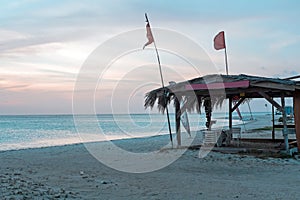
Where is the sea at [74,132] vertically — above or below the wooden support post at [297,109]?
below

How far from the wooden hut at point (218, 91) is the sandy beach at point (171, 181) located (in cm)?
179

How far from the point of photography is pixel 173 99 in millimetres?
12164

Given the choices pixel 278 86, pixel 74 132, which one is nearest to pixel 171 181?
pixel 278 86

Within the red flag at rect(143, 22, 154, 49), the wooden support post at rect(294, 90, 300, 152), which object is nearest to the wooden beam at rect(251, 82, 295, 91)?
Answer: the wooden support post at rect(294, 90, 300, 152)

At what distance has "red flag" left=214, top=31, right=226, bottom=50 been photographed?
12.0m

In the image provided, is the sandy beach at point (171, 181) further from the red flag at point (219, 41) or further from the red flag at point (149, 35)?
the red flag at point (149, 35)

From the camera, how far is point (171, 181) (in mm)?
6867

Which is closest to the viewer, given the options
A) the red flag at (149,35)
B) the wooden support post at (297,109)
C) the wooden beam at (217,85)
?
the wooden beam at (217,85)

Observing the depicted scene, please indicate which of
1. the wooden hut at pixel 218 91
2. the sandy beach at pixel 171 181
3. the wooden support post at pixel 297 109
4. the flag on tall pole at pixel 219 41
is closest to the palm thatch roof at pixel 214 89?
the wooden hut at pixel 218 91

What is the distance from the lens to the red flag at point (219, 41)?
1196 centimetres

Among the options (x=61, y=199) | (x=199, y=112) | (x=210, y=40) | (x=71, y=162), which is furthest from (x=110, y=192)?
(x=210, y=40)

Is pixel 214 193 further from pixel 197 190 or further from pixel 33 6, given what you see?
pixel 33 6

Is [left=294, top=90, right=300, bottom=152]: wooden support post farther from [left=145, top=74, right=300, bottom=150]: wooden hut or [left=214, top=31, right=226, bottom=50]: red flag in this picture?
[left=214, top=31, right=226, bottom=50]: red flag

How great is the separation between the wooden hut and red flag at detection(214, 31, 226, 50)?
1.47m
